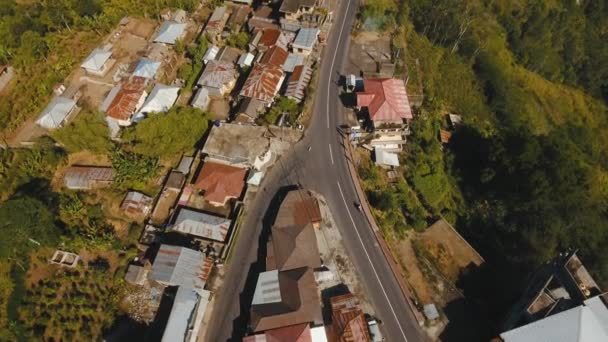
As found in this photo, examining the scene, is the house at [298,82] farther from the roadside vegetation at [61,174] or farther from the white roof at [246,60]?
the roadside vegetation at [61,174]

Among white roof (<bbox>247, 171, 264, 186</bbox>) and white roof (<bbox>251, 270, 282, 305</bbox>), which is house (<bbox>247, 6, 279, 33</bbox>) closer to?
white roof (<bbox>247, 171, 264, 186</bbox>)

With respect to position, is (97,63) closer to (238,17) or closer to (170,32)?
(170,32)

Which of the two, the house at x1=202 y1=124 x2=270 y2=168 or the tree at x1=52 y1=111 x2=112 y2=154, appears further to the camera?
the tree at x1=52 y1=111 x2=112 y2=154

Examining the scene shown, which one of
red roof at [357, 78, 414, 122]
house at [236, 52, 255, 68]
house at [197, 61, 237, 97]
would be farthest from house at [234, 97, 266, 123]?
red roof at [357, 78, 414, 122]

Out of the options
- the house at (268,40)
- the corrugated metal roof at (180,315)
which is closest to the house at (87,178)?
the corrugated metal roof at (180,315)

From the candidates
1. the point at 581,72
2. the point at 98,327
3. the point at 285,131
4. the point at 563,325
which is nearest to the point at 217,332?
the point at 98,327
